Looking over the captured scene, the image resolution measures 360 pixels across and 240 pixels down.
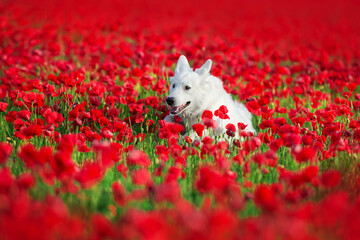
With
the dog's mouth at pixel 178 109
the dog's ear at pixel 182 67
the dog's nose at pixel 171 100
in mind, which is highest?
the dog's ear at pixel 182 67

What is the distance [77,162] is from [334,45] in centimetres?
670

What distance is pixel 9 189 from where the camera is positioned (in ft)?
6.17

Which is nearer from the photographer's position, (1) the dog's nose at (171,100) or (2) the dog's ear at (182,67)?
(1) the dog's nose at (171,100)

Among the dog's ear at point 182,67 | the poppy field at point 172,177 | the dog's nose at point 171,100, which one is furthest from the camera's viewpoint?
the dog's ear at point 182,67

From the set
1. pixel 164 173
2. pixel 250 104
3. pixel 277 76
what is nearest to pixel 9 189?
pixel 164 173

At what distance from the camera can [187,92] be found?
12.9 feet

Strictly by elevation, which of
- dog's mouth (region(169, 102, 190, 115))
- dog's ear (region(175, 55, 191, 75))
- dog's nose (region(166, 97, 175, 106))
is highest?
dog's ear (region(175, 55, 191, 75))

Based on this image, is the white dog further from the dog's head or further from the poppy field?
the poppy field

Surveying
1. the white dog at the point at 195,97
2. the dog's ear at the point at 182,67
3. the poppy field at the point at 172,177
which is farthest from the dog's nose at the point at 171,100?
the dog's ear at the point at 182,67

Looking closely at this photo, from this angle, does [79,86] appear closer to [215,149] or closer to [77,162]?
[77,162]

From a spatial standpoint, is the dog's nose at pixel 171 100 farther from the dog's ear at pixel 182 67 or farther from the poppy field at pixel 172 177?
the dog's ear at pixel 182 67

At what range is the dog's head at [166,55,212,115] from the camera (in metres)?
3.85

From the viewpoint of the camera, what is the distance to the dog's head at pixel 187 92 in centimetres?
385

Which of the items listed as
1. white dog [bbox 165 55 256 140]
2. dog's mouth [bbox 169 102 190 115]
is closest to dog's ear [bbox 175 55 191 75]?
white dog [bbox 165 55 256 140]
